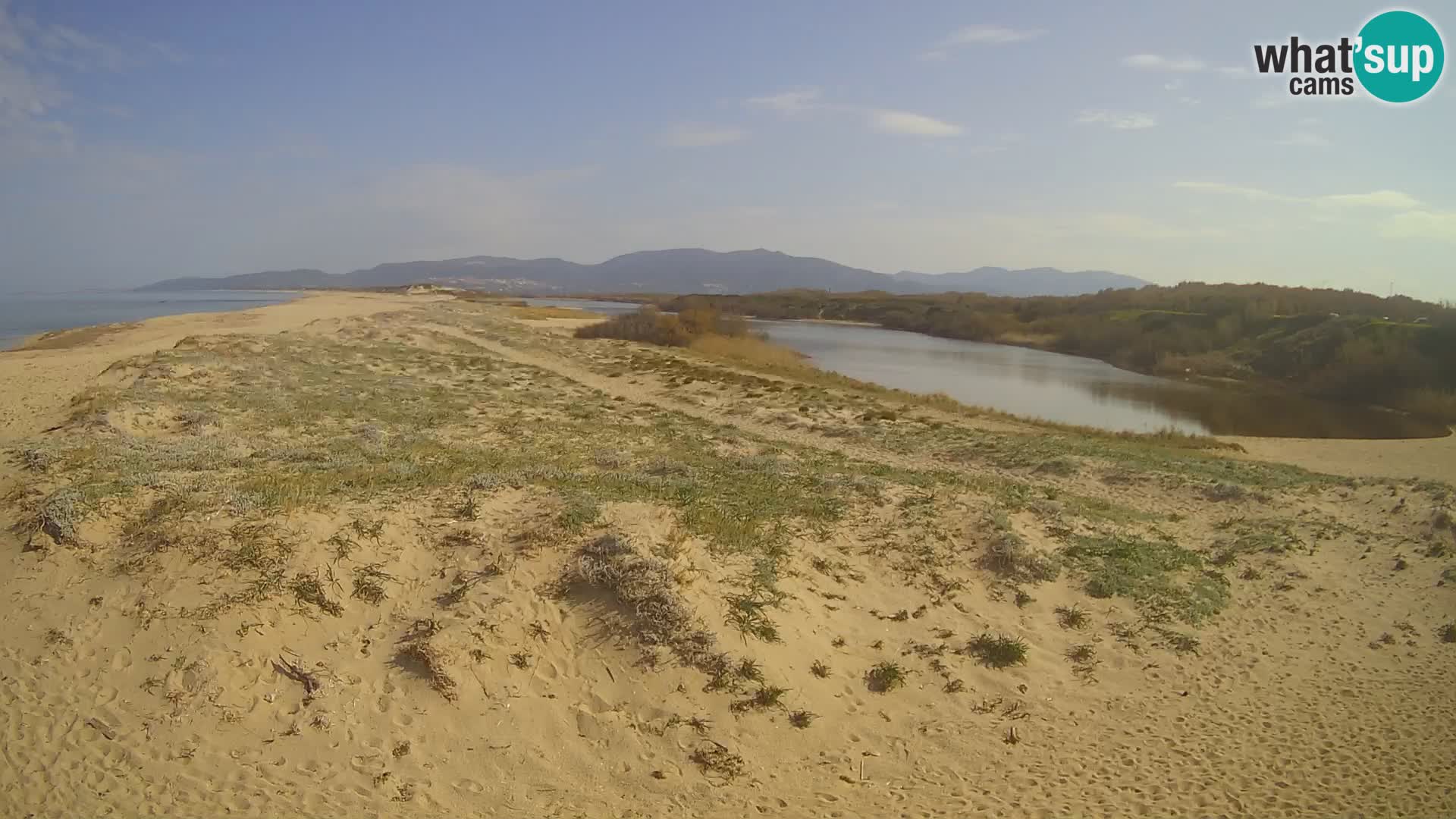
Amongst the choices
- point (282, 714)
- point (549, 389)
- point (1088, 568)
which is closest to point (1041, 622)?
point (1088, 568)

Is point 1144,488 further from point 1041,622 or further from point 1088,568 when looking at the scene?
point 1041,622

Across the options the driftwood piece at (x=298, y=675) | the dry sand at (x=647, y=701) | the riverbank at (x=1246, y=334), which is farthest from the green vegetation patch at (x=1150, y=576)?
the riverbank at (x=1246, y=334)

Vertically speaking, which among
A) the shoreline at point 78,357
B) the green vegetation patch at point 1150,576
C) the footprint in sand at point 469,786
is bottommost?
the footprint in sand at point 469,786

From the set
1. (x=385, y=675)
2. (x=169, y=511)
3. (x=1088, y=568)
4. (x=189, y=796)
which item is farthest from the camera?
(x=1088, y=568)

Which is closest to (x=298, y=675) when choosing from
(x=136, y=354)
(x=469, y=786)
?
(x=469, y=786)

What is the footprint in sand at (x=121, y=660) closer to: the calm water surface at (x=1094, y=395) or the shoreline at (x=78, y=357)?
the shoreline at (x=78, y=357)

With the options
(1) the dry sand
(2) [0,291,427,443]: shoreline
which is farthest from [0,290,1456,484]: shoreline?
(1) the dry sand

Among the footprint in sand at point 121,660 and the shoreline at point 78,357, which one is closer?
the footprint in sand at point 121,660
